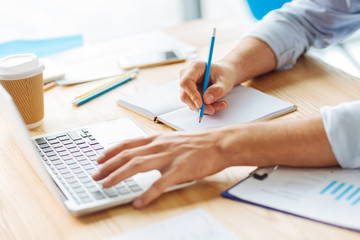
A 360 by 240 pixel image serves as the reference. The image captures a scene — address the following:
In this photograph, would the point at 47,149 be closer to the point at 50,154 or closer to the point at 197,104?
the point at 50,154

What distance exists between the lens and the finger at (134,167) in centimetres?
75

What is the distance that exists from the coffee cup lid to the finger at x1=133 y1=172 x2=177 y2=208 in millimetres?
399

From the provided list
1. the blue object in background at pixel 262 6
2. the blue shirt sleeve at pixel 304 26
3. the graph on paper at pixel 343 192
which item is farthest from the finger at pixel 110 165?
the blue object in background at pixel 262 6

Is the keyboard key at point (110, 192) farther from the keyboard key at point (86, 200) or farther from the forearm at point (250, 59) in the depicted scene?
the forearm at point (250, 59)

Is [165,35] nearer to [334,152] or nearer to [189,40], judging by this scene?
[189,40]

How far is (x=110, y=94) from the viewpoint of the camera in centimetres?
119

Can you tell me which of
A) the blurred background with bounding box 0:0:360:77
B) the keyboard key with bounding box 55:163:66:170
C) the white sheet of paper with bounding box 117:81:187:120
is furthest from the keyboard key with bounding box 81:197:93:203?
the blurred background with bounding box 0:0:360:77

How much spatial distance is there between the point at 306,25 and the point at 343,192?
74 centimetres

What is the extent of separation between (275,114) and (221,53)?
0.44 meters

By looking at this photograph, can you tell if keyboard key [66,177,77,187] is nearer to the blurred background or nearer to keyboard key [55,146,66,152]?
keyboard key [55,146,66,152]

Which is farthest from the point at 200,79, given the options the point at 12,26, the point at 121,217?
the point at 12,26

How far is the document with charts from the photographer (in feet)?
2.23

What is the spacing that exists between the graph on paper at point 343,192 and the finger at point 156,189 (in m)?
0.24

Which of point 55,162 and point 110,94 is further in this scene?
point 110,94
